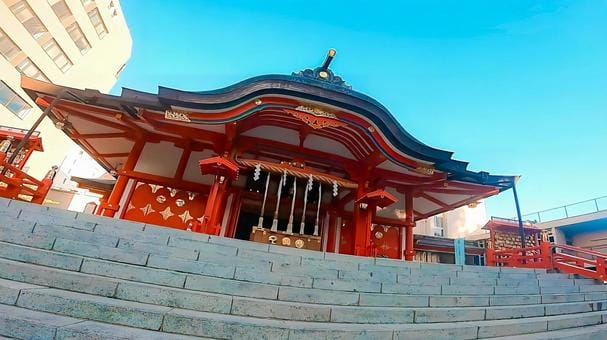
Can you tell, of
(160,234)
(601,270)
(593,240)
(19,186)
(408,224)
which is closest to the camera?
(160,234)

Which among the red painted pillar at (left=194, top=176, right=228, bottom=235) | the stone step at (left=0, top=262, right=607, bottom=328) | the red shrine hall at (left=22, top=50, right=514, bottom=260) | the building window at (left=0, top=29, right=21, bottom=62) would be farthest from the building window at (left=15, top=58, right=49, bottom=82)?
the stone step at (left=0, top=262, right=607, bottom=328)

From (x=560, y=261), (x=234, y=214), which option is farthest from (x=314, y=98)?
(x=560, y=261)

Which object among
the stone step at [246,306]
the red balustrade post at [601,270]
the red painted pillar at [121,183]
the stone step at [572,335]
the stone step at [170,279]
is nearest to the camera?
the stone step at [246,306]

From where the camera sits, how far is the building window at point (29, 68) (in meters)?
17.6

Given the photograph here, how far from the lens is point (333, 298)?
130 inches

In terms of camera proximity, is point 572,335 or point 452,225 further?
point 452,225

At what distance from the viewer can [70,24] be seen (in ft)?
66.7

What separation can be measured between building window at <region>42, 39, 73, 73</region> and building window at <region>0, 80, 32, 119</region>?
12.3ft

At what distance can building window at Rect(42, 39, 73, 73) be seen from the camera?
62.8 ft

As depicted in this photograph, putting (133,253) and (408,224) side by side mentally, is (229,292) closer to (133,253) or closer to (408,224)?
(133,253)

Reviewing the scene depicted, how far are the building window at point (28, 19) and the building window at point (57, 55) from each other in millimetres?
713

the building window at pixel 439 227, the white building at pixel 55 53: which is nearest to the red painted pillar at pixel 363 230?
the building window at pixel 439 227

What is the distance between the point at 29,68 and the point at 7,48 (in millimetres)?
1579

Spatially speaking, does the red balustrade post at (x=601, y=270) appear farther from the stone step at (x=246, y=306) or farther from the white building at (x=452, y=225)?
the white building at (x=452, y=225)
